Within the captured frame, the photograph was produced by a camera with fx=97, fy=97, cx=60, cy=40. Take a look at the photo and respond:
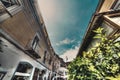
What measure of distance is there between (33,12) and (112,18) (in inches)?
227

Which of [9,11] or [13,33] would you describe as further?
[13,33]

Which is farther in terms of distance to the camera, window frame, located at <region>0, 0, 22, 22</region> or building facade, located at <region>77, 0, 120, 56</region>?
building facade, located at <region>77, 0, 120, 56</region>

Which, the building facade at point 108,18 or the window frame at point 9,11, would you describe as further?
the building facade at point 108,18

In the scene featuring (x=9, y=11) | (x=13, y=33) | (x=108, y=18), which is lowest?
(x=13, y=33)

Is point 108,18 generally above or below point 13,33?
above

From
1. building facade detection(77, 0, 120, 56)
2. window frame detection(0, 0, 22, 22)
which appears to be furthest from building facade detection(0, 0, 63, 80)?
building facade detection(77, 0, 120, 56)

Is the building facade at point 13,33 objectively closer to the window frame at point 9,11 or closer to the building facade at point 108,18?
the window frame at point 9,11

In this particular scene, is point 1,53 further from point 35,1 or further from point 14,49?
point 35,1

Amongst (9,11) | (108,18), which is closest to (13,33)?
(9,11)

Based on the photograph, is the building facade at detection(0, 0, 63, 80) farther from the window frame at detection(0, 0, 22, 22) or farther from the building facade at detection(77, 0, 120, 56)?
the building facade at detection(77, 0, 120, 56)

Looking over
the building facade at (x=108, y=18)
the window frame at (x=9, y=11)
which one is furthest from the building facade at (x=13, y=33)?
the building facade at (x=108, y=18)

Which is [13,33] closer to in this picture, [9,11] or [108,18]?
[9,11]

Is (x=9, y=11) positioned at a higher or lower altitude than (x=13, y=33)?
higher

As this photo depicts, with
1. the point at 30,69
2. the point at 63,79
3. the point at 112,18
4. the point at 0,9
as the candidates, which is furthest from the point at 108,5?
the point at 63,79
